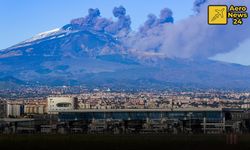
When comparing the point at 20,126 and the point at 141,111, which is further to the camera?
the point at 141,111

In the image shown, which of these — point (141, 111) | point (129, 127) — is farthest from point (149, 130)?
point (141, 111)

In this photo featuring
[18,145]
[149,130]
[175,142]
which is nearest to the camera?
[18,145]

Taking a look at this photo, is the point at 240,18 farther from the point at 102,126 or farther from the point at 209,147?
the point at 102,126

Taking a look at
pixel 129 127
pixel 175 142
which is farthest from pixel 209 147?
pixel 129 127

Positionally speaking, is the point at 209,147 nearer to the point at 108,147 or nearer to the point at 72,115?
the point at 108,147

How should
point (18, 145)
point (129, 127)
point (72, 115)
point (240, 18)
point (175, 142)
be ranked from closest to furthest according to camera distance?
point (240, 18) < point (18, 145) < point (175, 142) < point (129, 127) < point (72, 115)

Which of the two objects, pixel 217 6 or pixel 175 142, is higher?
pixel 217 6
